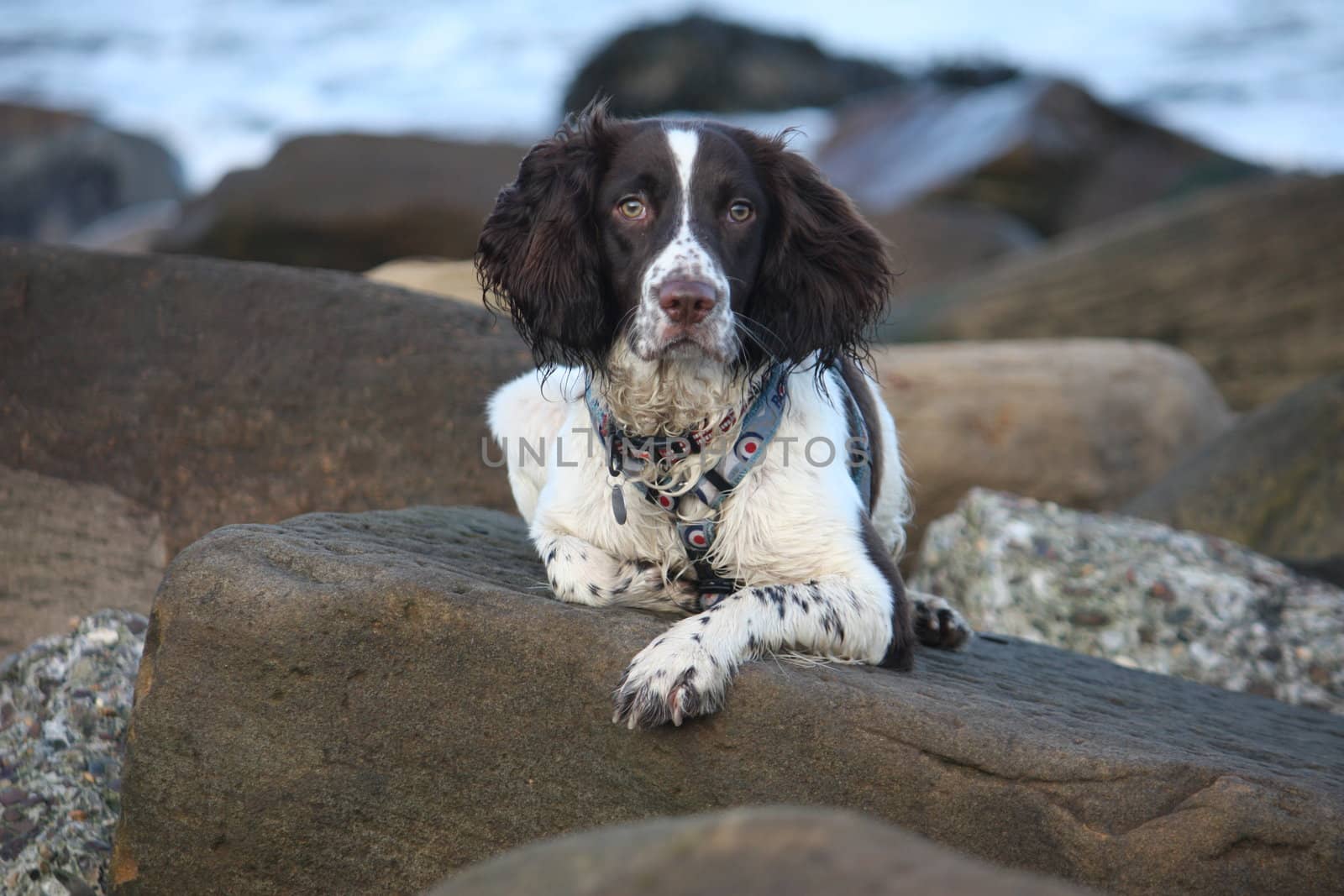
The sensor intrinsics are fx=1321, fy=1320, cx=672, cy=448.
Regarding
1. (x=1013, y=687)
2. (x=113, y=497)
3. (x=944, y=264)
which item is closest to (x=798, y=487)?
(x=1013, y=687)

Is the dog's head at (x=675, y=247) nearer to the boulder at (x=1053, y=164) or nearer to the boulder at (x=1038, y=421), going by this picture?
the boulder at (x=1038, y=421)

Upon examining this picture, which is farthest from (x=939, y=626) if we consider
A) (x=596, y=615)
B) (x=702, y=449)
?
(x=596, y=615)

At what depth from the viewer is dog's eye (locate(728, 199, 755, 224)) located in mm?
3727

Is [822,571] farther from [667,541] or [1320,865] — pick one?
[1320,865]

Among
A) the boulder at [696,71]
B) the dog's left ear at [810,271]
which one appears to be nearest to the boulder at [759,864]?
the dog's left ear at [810,271]

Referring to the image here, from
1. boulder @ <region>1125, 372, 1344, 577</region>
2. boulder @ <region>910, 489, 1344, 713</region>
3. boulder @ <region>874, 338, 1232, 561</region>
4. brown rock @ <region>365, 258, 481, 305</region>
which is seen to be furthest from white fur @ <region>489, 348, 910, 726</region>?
brown rock @ <region>365, 258, 481, 305</region>

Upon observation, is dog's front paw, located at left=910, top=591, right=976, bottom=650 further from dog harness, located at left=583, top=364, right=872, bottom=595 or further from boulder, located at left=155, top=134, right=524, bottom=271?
boulder, located at left=155, top=134, right=524, bottom=271

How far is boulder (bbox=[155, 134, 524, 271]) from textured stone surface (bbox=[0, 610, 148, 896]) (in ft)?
33.9

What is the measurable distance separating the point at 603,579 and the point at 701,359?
2.25 ft

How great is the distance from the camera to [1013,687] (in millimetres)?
3824

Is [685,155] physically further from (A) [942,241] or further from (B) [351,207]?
(A) [942,241]

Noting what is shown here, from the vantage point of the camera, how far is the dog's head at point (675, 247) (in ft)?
11.9

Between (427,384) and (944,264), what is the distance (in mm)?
10698

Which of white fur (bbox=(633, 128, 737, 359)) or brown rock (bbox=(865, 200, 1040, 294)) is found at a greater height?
brown rock (bbox=(865, 200, 1040, 294))
